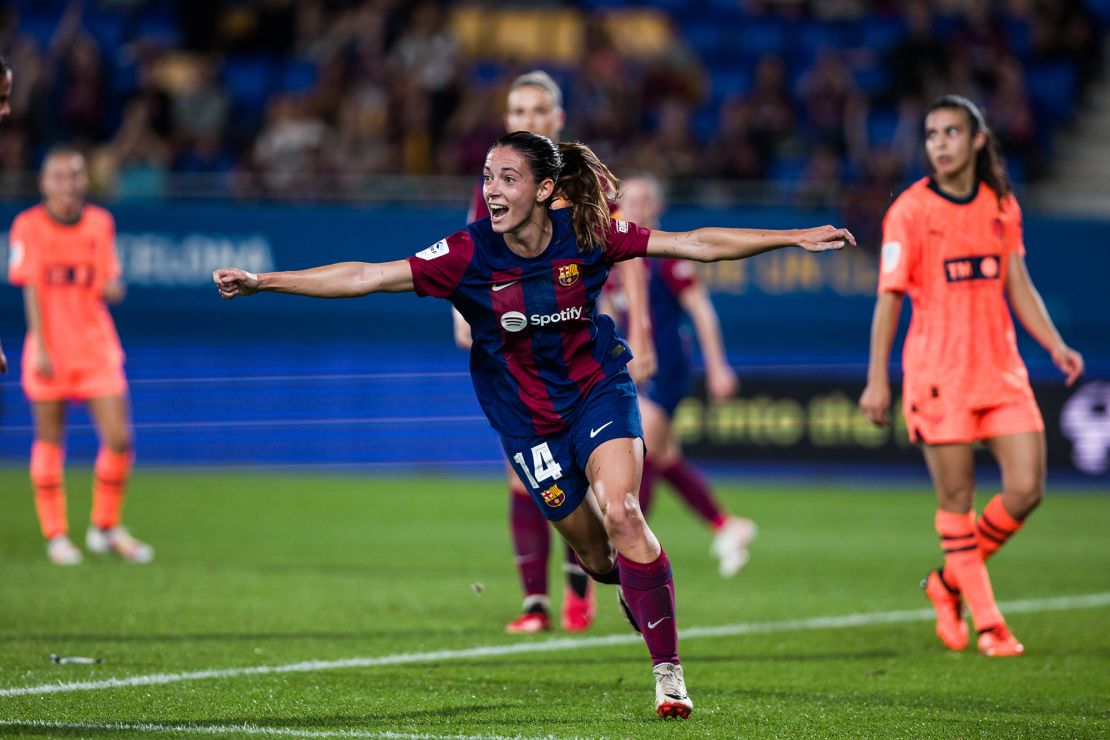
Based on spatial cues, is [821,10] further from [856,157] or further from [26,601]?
[26,601]

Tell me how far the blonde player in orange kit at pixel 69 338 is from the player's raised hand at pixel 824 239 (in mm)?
6233

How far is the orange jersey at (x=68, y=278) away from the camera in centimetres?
1026

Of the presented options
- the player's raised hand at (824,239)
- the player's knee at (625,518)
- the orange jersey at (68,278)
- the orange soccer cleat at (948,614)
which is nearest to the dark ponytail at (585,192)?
the player's raised hand at (824,239)

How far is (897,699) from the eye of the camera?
230 inches

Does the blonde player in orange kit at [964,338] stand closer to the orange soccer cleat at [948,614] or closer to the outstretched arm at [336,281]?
the orange soccer cleat at [948,614]

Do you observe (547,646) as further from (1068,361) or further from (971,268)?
(1068,361)

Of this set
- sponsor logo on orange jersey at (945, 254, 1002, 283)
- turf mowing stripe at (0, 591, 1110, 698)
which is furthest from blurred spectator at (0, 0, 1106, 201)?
sponsor logo on orange jersey at (945, 254, 1002, 283)

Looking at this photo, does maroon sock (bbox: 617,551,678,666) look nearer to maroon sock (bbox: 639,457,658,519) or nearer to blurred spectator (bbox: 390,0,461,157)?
maroon sock (bbox: 639,457,658,519)

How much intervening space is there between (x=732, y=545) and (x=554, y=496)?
457 cm

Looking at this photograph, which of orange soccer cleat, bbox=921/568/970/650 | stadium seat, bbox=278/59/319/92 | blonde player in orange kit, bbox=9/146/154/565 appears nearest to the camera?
orange soccer cleat, bbox=921/568/970/650

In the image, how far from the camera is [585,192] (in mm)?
5742

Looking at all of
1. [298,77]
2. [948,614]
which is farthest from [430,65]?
[948,614]

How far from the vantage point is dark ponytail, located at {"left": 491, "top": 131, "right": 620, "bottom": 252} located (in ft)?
18.3

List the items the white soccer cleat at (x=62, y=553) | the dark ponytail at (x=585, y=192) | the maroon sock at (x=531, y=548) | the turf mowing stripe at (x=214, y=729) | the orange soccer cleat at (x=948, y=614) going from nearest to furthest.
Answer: the turf mowing stripe at (x=214, y=729) < the dark ponytail at (x=585, y=192) < the orange soccer cleat at (x=948, y=614) < the maroon sock at (x=531, y=548) < the white soccer cleat at (x=62, y=553)
